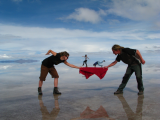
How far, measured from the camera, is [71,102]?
4566 millimetres

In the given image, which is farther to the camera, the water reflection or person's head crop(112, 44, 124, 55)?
person's head crop(112, 44, 124, 55)

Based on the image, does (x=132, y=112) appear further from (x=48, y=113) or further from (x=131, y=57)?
(x=131, y=57)

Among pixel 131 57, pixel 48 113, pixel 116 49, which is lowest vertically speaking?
pixel 48 113

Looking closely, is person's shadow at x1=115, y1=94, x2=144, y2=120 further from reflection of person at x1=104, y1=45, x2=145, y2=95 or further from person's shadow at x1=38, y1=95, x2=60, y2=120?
person's shadow at x1=38, y1=95, x2=60, y2=120

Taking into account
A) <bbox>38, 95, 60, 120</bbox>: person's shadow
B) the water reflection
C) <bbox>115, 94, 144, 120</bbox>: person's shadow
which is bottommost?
<bbox>38, 95, 60, 120</bbox>: person's shadow

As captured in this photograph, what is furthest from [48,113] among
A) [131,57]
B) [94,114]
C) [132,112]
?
[131,57]

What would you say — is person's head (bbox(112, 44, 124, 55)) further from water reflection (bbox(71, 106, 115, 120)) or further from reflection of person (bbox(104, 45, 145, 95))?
water reflection (bbox(71, 106, 115, 120))

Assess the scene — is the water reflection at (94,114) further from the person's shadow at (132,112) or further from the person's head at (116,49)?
the person's head at (116,49)

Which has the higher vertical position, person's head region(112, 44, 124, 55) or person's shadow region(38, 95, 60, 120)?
person's head region(112, 44, 124, 55)

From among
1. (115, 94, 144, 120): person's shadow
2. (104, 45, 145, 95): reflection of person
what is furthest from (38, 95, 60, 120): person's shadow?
(104, 45, 145, 95): reflection of person

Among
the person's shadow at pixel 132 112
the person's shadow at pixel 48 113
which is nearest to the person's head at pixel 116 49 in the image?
the person's shadow at pixel 132 112

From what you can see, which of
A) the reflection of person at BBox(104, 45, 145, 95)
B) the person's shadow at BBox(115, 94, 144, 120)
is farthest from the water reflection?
the reflection of person at BBox(104, 45, 145, 95)

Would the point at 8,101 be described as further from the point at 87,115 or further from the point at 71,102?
the point at 87,115

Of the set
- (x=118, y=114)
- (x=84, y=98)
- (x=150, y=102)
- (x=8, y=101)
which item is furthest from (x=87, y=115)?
(x=8, y=101)
